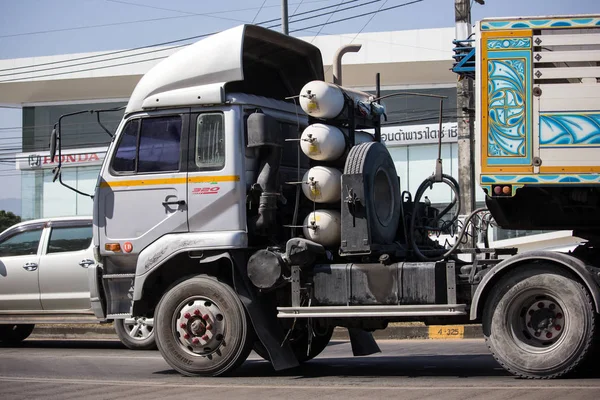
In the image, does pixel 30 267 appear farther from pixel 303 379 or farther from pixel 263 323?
pixel 303 379

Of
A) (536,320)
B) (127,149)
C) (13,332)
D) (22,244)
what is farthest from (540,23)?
(13,332)

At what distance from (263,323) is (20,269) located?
19.4 ft

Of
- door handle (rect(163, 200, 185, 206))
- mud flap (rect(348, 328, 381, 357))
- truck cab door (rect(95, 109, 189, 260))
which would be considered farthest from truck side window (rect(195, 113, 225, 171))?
mud flap (rect(348, 328, 381, 357))

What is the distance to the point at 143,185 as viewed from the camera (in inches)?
388

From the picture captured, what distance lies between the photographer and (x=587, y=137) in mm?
8133

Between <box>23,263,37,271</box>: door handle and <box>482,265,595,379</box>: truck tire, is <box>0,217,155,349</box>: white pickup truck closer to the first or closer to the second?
<box>23,263,37,271</box>: door handle

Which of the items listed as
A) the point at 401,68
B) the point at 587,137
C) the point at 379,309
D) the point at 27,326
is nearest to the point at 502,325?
the point at 379,309

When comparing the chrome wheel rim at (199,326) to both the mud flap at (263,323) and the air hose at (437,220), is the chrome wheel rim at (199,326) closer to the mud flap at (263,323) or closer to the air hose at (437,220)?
the mud flap at (263,323)

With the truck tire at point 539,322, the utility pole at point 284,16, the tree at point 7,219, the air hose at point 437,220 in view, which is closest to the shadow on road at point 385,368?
the truck tire at point 539,322

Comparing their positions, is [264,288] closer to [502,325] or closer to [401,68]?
[502,325]

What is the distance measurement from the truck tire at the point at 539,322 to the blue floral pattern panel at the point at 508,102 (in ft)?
3.36

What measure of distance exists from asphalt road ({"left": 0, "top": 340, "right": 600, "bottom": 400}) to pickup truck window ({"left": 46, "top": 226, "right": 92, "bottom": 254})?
5.23ft

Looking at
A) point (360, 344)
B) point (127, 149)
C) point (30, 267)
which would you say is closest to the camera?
point (127, 149)

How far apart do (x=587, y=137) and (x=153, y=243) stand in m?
4.40
